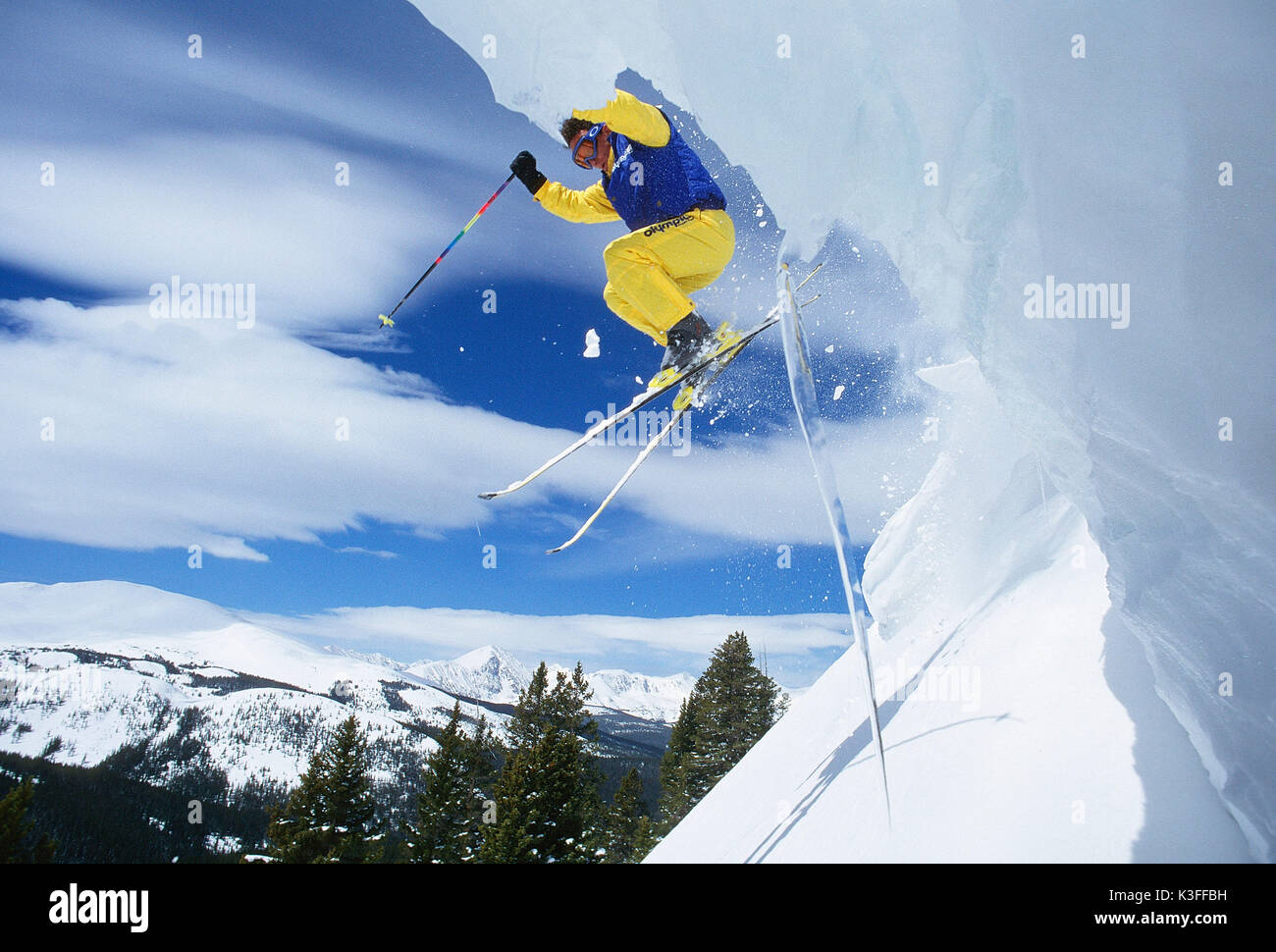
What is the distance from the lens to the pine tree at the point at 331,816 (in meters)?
18.0

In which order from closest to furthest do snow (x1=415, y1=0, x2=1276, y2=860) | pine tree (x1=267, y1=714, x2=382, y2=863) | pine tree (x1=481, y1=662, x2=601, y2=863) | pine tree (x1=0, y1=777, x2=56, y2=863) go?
snow (x1=415, y1=0, x2=1276, y2=860), pine tree (x1=481, y1=662, x2=601, y2=863), pine tree (x1=0, y1=777, x2=56, y2=863), pine tree (x1=267, y1=714, x2=382, y2=863)

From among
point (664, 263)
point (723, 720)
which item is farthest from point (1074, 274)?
point (723, 720)

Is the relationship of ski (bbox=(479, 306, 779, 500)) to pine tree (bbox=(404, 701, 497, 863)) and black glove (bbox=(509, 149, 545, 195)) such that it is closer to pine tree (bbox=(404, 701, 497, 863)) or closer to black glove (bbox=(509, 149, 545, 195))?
black glove (bbox=(509, 149, 545, 195))

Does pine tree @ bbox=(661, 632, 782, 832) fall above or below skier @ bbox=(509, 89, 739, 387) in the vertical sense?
below

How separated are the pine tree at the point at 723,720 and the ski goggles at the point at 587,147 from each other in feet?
77.1

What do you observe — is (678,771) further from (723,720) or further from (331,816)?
(331,816)

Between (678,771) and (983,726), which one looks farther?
(678,771)

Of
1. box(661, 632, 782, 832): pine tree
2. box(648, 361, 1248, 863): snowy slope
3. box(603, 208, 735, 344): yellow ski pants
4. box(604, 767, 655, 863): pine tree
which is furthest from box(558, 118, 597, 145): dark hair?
box(604, 767, 655, 863): pine tree

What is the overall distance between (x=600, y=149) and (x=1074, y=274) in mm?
2384

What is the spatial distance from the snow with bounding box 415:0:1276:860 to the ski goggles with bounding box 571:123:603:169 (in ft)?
0.87

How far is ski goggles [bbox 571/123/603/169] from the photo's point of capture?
3459 mm

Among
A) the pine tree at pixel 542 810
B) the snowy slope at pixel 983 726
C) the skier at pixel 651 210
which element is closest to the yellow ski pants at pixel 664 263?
the skier at pixel 651 210

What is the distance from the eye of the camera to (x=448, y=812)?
22.4 meters
